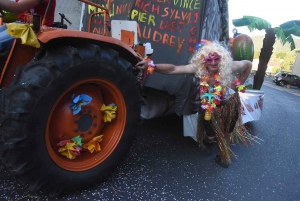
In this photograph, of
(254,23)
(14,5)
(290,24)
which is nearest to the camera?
(14,5)

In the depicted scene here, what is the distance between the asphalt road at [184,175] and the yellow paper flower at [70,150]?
284 mm

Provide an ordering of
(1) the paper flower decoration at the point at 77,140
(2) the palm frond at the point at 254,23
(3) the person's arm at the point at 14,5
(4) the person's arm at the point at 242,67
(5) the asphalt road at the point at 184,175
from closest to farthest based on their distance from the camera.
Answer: (3) the person's arm at the point at 14,5 → (1) the paper flower decoration at the point at 77,140 → (5) the asphalt road at the point at 184,175 → (4) the person's arm at the point at 242,67 → (2) the palm frond at the point at 254,23

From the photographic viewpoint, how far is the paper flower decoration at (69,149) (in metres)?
1.78

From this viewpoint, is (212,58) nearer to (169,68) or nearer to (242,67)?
(169,68)

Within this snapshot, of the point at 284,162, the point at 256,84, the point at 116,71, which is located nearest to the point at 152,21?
the point at 116,71

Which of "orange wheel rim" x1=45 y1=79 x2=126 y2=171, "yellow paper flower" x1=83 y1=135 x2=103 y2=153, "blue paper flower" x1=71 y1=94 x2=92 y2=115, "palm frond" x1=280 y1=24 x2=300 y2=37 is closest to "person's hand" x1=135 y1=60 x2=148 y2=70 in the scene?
"orange wheel rim" x1=45 y1=79 x2=126 y2=171

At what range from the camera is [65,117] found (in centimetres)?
180

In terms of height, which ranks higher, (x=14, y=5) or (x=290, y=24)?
(x=290, y=24)

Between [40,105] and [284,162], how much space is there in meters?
3.01

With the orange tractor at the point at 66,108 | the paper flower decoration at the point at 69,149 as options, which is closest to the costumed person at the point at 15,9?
the orange tractor at the point at 66,108

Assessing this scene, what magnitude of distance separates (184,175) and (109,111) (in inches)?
40.3

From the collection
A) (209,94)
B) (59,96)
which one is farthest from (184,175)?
(59,96)

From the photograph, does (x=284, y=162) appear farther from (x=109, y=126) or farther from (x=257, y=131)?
(x=109, y=126)

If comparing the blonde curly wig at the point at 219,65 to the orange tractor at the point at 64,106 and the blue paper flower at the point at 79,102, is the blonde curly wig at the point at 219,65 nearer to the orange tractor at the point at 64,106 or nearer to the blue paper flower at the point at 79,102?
the orange tractor at the point at 64,106
